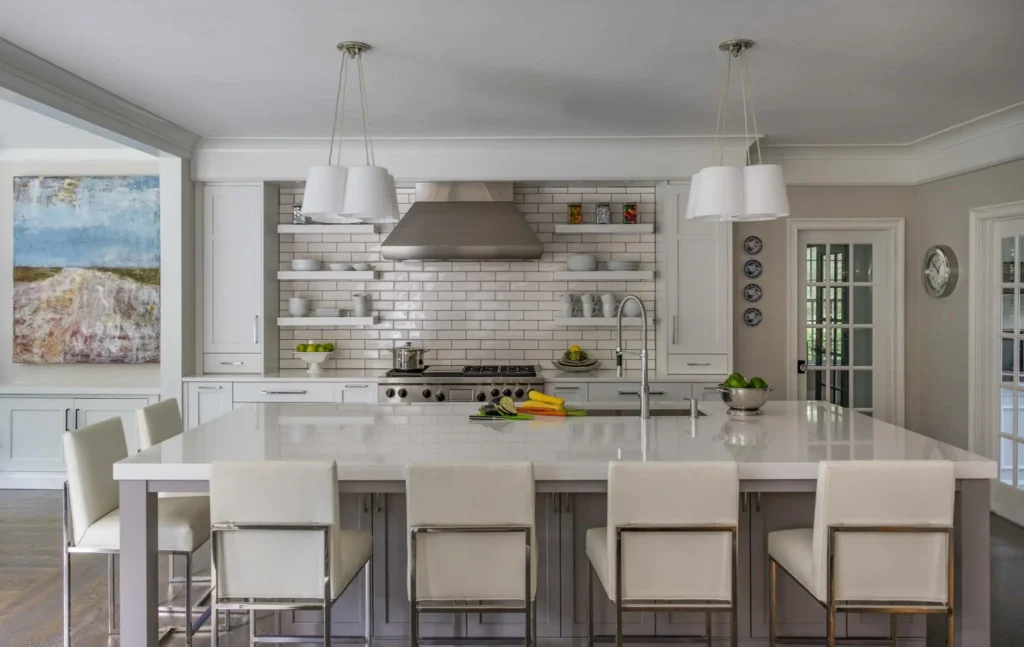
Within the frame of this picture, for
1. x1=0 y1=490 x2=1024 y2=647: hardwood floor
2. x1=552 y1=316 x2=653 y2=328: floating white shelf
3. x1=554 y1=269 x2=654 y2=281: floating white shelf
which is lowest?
x1=0 y1=490 x2=1024 y2=647: hardwood floor

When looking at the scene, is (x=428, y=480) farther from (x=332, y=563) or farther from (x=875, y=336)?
(x=875, y=336)

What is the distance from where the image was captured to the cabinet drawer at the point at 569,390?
5.35 meters

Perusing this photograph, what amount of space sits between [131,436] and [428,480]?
4.20 m

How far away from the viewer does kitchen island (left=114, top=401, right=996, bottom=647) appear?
249 cm

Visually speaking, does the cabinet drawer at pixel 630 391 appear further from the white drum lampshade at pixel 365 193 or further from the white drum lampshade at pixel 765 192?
the white drum lampshade at pixel 365 193

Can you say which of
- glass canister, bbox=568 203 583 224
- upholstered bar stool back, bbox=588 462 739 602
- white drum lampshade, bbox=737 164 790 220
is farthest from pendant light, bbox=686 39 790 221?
glass canister, bbox=568 203 583 224

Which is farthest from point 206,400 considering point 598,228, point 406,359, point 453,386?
point 598,228

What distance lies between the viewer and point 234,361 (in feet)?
18.2

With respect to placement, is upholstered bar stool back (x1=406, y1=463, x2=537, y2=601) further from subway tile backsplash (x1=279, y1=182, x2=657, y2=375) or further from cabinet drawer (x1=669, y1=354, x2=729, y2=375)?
subway tile backsplash (x1=279, y1=182, x2=657, y2=375)

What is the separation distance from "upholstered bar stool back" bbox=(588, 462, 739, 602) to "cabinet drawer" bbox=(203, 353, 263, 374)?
3.89 meters

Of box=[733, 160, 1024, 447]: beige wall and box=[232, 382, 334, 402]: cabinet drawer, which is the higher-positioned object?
box=[733, 160, 1024, 447]: beige wall

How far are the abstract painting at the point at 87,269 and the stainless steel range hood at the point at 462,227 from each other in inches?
78.0

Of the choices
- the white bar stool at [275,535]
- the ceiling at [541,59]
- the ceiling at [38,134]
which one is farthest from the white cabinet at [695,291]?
the ceiling at [38,134]

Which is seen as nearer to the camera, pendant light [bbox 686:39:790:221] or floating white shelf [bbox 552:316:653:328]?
pendant light [bbox 686:39:790:221]
